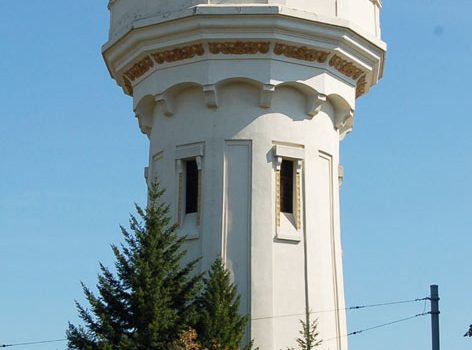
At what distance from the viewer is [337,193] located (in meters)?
28.5

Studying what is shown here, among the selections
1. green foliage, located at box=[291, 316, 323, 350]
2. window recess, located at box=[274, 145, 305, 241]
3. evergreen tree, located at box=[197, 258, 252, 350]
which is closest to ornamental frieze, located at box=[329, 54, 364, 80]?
window recess, located at box=[274, 145, 305, 241]

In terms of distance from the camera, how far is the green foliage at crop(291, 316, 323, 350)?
23.8 meters

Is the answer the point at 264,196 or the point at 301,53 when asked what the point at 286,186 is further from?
the point at 301,53

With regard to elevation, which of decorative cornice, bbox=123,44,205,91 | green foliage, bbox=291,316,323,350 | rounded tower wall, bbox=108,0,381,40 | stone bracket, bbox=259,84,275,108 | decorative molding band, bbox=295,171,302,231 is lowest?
green foliage, bbox=291,316,323,350

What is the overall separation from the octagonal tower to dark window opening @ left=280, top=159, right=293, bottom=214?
0.9 inches

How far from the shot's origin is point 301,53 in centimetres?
2739

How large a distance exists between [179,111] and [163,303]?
21.5 ft

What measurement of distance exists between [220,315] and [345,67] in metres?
7.60

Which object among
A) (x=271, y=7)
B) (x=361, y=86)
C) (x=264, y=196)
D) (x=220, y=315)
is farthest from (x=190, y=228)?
(x=361, y=86)

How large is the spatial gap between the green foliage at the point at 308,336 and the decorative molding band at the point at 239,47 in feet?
20.0

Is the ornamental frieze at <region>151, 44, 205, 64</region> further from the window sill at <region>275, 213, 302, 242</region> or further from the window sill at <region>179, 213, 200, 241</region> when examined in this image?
the window sill at <region>275, 213, 302, 242</region>

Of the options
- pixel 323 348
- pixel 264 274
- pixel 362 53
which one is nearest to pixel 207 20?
pixel 362 53

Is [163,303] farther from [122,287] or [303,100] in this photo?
[303,100]

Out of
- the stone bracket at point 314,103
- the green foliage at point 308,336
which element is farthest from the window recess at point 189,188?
the green foliage at point 308,336
